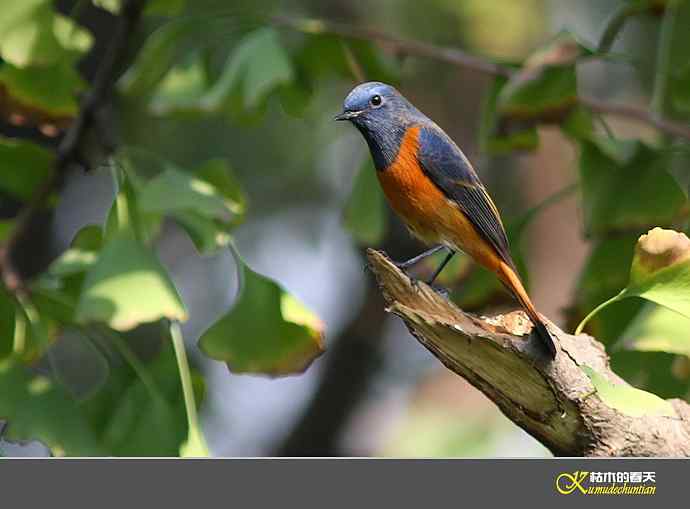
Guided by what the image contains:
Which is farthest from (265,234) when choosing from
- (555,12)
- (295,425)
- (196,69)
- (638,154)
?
(638,154)

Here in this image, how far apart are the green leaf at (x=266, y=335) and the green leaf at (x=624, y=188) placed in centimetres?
84

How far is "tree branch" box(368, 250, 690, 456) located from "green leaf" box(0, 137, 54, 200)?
135 cm

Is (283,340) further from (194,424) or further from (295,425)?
(295,425)

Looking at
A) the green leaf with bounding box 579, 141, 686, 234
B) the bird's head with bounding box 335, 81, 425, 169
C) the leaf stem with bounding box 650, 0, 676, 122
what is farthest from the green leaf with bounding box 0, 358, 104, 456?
the leaf stem with bounding box 650, 0, 676, 122

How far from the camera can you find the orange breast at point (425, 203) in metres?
2.91

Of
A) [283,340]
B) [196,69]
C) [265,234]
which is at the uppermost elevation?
[196,69]

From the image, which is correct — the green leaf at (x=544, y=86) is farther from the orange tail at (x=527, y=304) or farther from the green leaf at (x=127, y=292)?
the green leaf at (x=127, y=292)

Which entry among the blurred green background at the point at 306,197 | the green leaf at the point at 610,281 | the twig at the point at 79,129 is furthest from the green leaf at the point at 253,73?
the green leaf at the point at 610,281

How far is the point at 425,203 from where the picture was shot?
115 inches

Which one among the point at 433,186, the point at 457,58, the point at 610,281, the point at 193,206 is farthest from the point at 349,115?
the point at 610,281

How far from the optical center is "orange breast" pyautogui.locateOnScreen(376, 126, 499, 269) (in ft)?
9.53

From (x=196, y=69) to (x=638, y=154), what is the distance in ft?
4.31

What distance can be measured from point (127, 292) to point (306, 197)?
315 cm

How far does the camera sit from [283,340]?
3189mm
